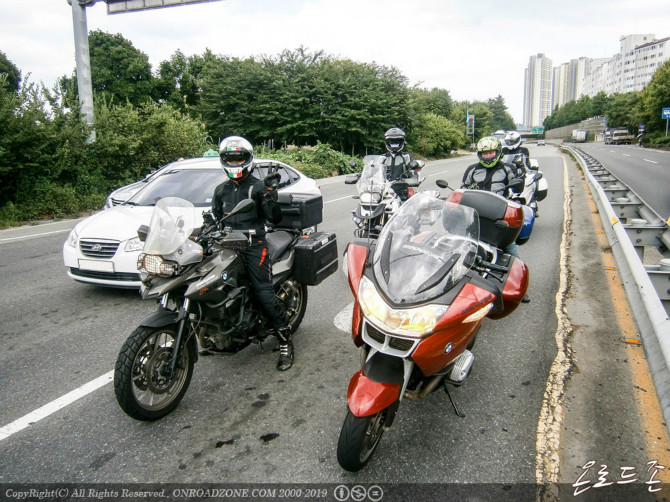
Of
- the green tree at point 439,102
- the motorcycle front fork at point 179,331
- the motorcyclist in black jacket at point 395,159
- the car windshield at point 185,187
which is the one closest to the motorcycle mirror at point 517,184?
the motorcyclist in black jacket at point 395,159

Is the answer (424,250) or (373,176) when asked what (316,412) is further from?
(373,176)

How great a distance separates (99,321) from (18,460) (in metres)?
2.45

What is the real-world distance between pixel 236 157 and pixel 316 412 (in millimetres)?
2163

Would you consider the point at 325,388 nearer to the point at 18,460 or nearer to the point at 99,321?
the point at 18,460

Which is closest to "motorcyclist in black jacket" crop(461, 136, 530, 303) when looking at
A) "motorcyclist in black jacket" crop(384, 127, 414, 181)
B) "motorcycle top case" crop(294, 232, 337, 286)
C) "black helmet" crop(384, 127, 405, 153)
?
"motorcyclist in black jacket" crop(384, 127, 414, 181)

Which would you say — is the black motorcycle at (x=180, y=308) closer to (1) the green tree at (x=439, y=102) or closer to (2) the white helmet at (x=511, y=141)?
A: (2) the white helmet at (x=511, y=141)

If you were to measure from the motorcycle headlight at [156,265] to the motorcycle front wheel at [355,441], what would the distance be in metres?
1.51

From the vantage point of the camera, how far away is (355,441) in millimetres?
2646

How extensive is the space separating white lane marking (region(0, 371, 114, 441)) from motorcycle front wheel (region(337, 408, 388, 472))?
2230 millimetres

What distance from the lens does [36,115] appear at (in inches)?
500

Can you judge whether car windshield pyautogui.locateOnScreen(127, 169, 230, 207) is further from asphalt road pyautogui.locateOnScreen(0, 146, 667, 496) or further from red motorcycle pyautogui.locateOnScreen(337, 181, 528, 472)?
red motorcycle pyautogui.locateOnScreen(337, 181, 528, 472)

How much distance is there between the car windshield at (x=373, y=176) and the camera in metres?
7.88

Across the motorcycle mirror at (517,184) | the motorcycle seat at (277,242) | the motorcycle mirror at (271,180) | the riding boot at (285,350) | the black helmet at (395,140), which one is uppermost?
the black helmet at (395,140)

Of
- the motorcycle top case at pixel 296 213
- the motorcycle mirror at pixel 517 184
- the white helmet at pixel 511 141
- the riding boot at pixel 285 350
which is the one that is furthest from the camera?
the white helmet at pixel 511 141
